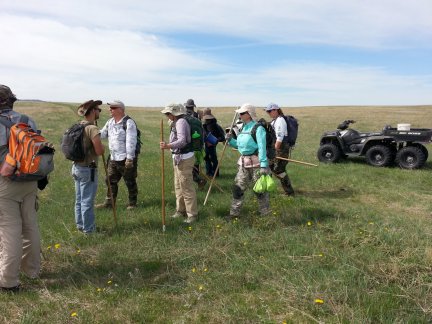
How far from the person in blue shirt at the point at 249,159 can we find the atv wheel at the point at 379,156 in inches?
269

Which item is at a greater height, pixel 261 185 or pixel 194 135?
pixel 194 135

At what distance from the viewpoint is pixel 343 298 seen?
12.7 feet

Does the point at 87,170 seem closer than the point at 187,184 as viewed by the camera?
Yes

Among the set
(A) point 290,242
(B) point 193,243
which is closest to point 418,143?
(A) point 290,242

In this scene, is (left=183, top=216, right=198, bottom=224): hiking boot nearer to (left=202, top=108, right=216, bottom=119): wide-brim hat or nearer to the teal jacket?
Answer: the teal jacket

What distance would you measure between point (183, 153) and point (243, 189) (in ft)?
3.98

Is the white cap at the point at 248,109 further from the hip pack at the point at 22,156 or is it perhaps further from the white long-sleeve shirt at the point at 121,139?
the hip pack at the point at 22,156

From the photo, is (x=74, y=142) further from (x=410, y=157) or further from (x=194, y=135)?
(x=410, y=157)

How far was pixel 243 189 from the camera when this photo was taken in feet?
21.9

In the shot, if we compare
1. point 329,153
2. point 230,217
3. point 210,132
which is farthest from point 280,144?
point 329,153

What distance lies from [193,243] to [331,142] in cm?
900

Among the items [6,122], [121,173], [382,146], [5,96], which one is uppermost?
[5,96]

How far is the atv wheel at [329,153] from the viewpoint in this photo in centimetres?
1288

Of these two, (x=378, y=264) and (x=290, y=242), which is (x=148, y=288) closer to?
(x=290, y=242)
